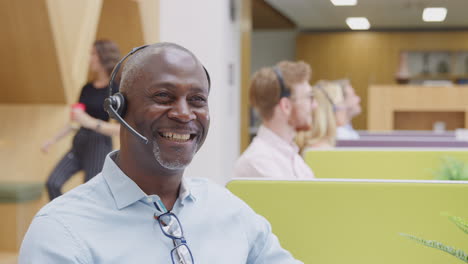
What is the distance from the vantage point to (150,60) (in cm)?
117

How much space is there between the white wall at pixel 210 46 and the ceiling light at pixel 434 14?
17.4 ft

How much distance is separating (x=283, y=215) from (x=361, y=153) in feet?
4.61

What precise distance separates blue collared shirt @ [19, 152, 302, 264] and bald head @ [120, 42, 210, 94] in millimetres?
131

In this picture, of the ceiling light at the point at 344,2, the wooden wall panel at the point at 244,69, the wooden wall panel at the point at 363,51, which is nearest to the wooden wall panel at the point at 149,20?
the wooden wall panel at the point at 244,69

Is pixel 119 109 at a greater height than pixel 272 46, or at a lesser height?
lesser

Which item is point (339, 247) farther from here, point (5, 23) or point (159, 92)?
point (5, 23)

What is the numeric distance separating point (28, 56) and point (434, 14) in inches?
354

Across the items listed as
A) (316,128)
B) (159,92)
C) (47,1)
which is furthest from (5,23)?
(159,92)

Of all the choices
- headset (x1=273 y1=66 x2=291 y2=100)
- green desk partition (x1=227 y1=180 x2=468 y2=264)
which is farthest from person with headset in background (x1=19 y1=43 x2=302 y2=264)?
headset (x1=273 y1=66 x2=291 y2=100)

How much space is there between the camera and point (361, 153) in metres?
3.33

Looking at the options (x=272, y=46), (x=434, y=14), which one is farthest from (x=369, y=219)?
(x=272, y=46)

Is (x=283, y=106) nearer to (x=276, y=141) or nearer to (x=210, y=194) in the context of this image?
(x=276, y=141)

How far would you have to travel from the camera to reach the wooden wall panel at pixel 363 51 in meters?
14.0

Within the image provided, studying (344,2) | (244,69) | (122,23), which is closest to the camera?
(122,23)
